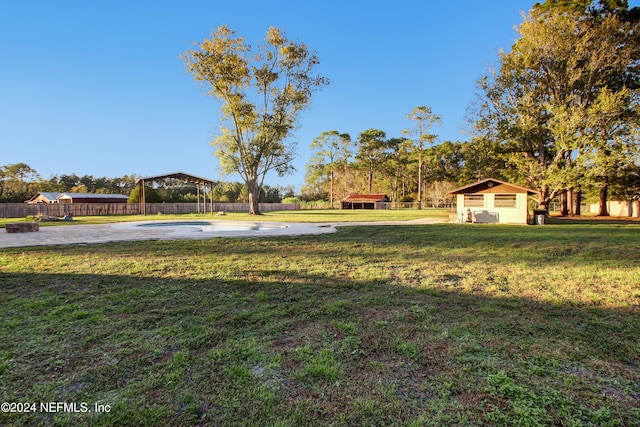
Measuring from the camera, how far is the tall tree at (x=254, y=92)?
2270 cm

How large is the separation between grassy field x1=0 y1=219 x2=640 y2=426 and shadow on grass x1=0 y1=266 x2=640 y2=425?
0.01 meters

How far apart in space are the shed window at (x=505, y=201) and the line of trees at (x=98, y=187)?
26.2m

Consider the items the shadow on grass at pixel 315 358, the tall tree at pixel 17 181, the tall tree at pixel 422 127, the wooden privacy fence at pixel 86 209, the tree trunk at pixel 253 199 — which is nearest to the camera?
the shadow on grass at pixel 315 358

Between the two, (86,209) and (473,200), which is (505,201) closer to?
(473,200)

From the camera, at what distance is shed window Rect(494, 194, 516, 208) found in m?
17.0

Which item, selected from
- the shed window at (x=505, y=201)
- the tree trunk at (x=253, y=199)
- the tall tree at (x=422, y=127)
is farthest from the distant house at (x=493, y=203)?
the tall tree at (x=422, y=127)

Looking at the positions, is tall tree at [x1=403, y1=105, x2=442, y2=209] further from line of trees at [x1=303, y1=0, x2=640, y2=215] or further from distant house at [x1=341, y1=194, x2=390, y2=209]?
A: line of trees at [x1=303, y1=0, x2=640, y2=215]

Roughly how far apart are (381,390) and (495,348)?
1235 mm

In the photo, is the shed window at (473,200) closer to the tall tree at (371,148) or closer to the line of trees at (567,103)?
the line of trees at (567,103)

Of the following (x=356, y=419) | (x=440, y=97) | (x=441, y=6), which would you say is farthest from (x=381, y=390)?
(x=440, y=97)

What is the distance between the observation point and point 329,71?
2581 cm

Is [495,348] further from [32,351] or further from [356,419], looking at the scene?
[32,351]

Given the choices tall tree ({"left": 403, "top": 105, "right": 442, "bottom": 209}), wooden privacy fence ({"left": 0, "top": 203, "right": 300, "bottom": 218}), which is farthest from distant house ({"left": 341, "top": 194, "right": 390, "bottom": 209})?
wooden privacy fence ({"left": 0, "top": 203, "right": 300, "bottom": 218})

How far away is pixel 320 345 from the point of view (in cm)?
264
